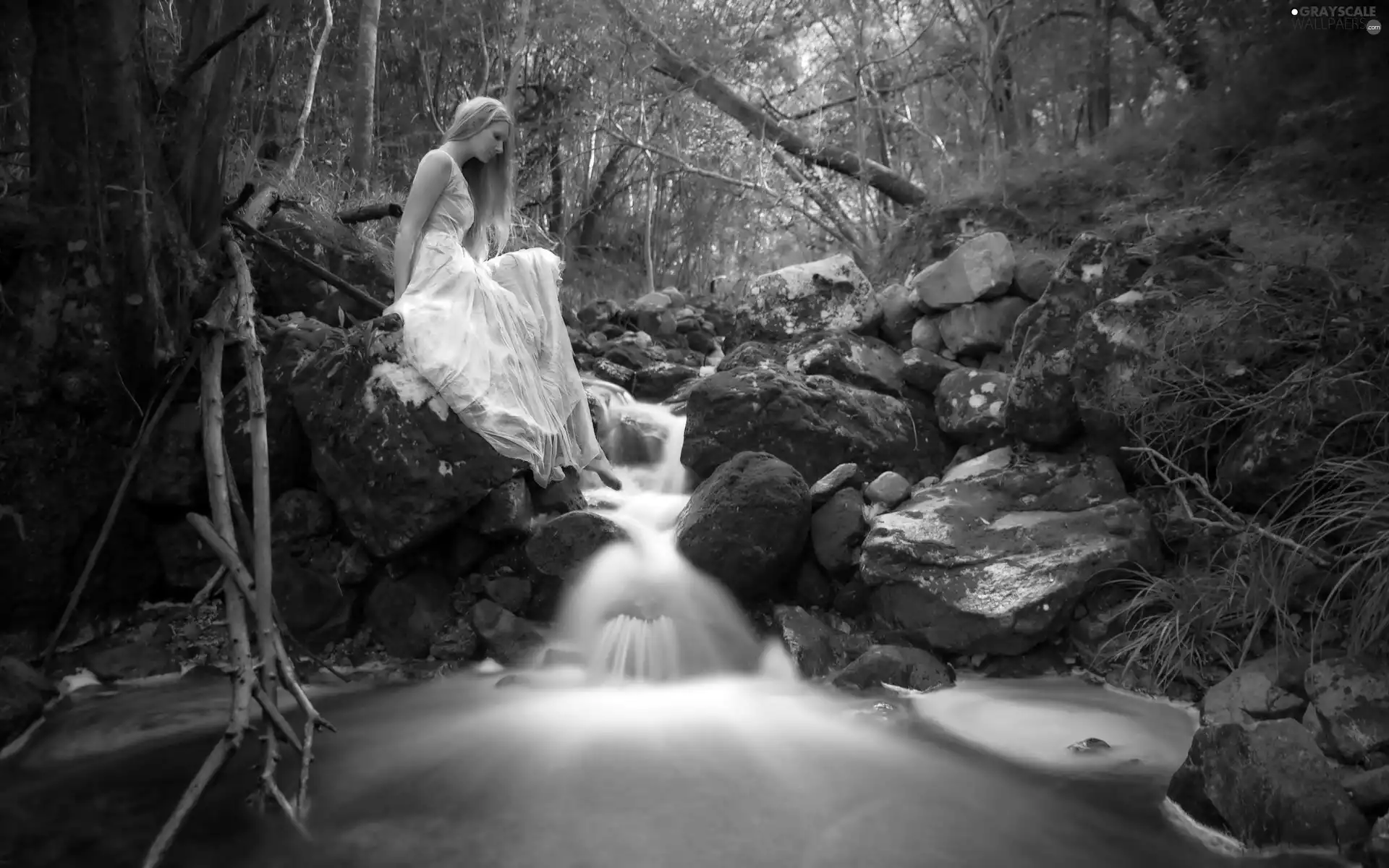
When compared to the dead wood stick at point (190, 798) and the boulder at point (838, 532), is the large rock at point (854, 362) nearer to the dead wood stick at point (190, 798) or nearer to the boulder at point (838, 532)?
the boulder at point (838, 532)

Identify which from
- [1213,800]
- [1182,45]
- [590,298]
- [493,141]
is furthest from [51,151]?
[590,298]

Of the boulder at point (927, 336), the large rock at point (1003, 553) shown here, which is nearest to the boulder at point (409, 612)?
the large rock at point (1003, 553)

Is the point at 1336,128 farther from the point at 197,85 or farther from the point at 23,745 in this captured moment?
the point at 23,745

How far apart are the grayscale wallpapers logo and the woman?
15.9 ft

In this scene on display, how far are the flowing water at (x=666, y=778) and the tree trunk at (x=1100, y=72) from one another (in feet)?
22.1

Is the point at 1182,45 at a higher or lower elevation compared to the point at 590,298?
higher

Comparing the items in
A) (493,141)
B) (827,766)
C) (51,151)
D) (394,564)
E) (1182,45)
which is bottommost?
(827,766)

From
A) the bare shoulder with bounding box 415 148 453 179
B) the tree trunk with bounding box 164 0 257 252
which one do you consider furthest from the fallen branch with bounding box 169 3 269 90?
the bare shoulder with bounding box 415 148 453 179

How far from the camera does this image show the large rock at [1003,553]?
402 cm

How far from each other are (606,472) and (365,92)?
217 inches

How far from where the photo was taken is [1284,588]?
3.36 metres

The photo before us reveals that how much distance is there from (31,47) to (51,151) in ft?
2.08

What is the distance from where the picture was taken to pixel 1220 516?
376 centimetres

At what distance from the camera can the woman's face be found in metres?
4.96
